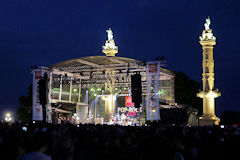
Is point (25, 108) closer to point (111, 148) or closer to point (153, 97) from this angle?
point (153, 97)

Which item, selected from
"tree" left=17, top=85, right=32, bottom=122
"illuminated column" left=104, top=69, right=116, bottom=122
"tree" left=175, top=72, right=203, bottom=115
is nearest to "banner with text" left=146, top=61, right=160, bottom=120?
"illuminated column" left=104, top=69, right=116, bottom=122

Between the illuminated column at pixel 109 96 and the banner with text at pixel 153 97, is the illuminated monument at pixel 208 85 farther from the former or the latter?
the banner with text at pixel 153 97

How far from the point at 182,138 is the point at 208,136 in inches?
56.4

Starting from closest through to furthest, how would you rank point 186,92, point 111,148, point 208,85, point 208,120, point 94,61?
point 111,148 → point 94,61 → point 208,120 → point 208,85 → point 186,92

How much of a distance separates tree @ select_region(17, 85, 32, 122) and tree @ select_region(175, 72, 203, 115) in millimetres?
22443

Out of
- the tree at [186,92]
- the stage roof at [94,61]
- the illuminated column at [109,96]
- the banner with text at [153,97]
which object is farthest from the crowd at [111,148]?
the tree at [186,92]

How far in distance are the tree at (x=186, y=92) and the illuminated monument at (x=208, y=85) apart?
1684cm

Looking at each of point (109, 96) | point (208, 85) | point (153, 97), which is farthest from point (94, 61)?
point (208, 85)

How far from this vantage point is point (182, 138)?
9.96 m

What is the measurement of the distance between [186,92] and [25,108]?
25.0 metres

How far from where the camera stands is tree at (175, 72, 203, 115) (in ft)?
173

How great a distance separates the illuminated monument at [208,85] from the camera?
1368 inches

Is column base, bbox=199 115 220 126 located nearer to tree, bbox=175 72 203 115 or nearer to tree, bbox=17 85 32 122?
tree, bbox=175 72 203 115

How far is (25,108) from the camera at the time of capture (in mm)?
55406
